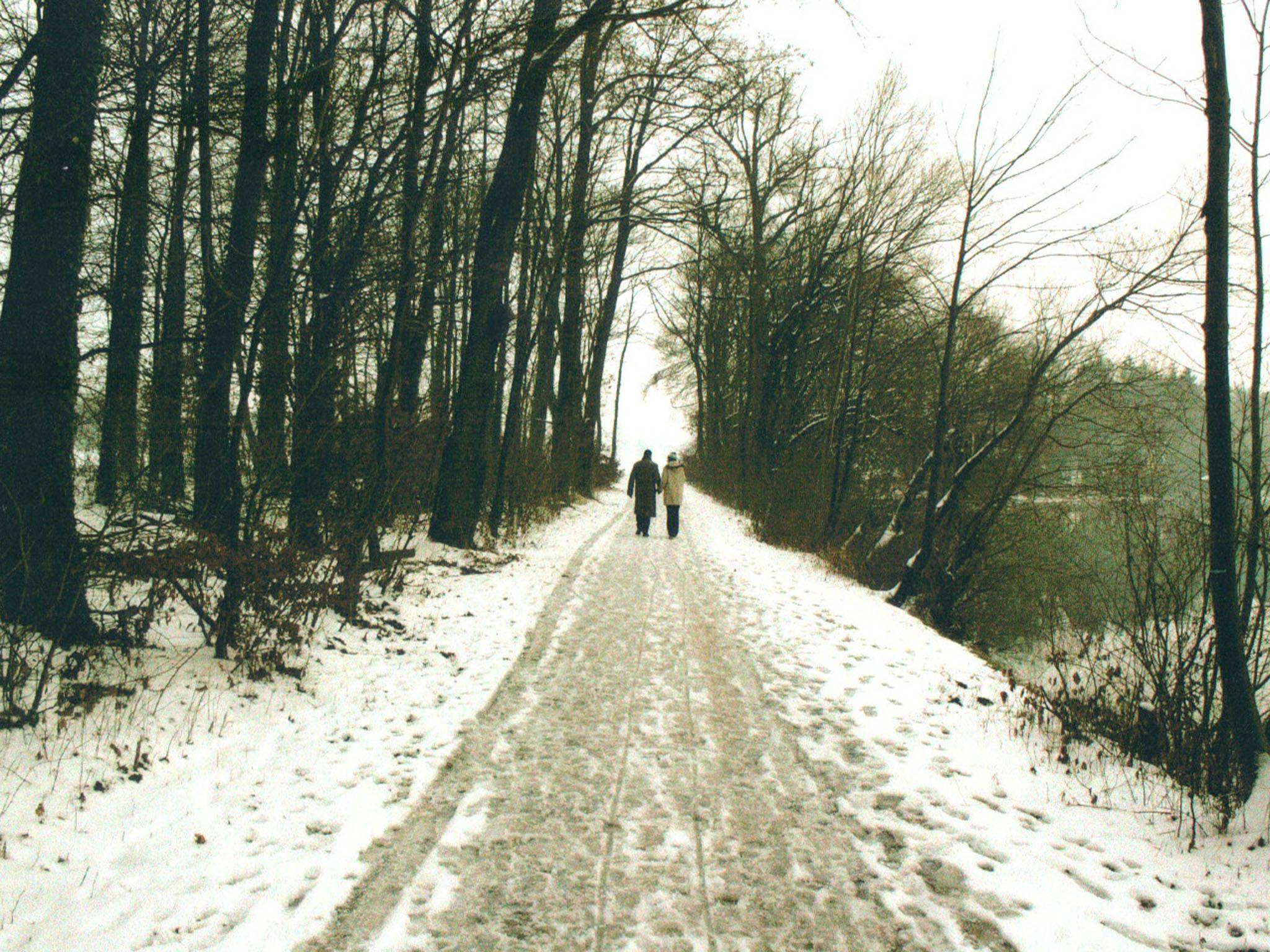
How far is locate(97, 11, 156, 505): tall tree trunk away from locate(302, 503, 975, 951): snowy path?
3620mm

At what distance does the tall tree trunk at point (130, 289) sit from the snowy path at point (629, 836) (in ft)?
11.9

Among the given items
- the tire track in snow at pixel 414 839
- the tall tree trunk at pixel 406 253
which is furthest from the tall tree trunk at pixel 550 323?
the tire track in snow at pixel 414 839

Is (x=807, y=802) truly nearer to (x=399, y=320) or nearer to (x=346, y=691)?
(x=346, y=691)

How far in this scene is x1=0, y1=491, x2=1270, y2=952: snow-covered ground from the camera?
2.86 m

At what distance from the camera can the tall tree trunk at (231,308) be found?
5.18m

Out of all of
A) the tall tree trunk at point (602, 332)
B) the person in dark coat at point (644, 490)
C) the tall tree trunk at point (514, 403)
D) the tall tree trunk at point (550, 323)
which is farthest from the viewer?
the tall tree trunk at point (602, 332)

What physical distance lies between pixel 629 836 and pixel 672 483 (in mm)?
Answer: 12296

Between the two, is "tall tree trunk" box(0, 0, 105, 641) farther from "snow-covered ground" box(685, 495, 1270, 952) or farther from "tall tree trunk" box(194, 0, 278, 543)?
"snow-covered ground" box(685, 495, 1270, 952)

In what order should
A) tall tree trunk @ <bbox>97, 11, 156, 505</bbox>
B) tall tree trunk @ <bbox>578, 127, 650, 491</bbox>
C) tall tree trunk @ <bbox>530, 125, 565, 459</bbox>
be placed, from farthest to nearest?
1. tall tree trunk @ <bbox>578, 127, 650, 491</bbox>
2. tall tree trunk @ <bbox>530, 125, 565, 459</bbox>
3. tall tree trunk @ <bbox>97, 11, 156, 505</bbox>

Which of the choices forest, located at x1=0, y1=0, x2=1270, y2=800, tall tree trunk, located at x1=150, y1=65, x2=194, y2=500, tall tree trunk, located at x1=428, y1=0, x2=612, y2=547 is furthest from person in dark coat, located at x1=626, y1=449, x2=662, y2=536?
tall tree trunk, located at x1=150, y1=65, x2=194, y2=500

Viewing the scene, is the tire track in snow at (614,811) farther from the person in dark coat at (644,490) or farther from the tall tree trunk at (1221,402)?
the person in dark coat at (644,490)

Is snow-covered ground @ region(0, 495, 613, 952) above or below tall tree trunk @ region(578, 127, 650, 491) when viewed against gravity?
below

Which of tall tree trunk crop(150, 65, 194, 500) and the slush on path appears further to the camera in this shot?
tall tree trunk crop(150, 65, 194, 500)

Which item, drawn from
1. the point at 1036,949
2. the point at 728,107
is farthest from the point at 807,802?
the point at 728,107
